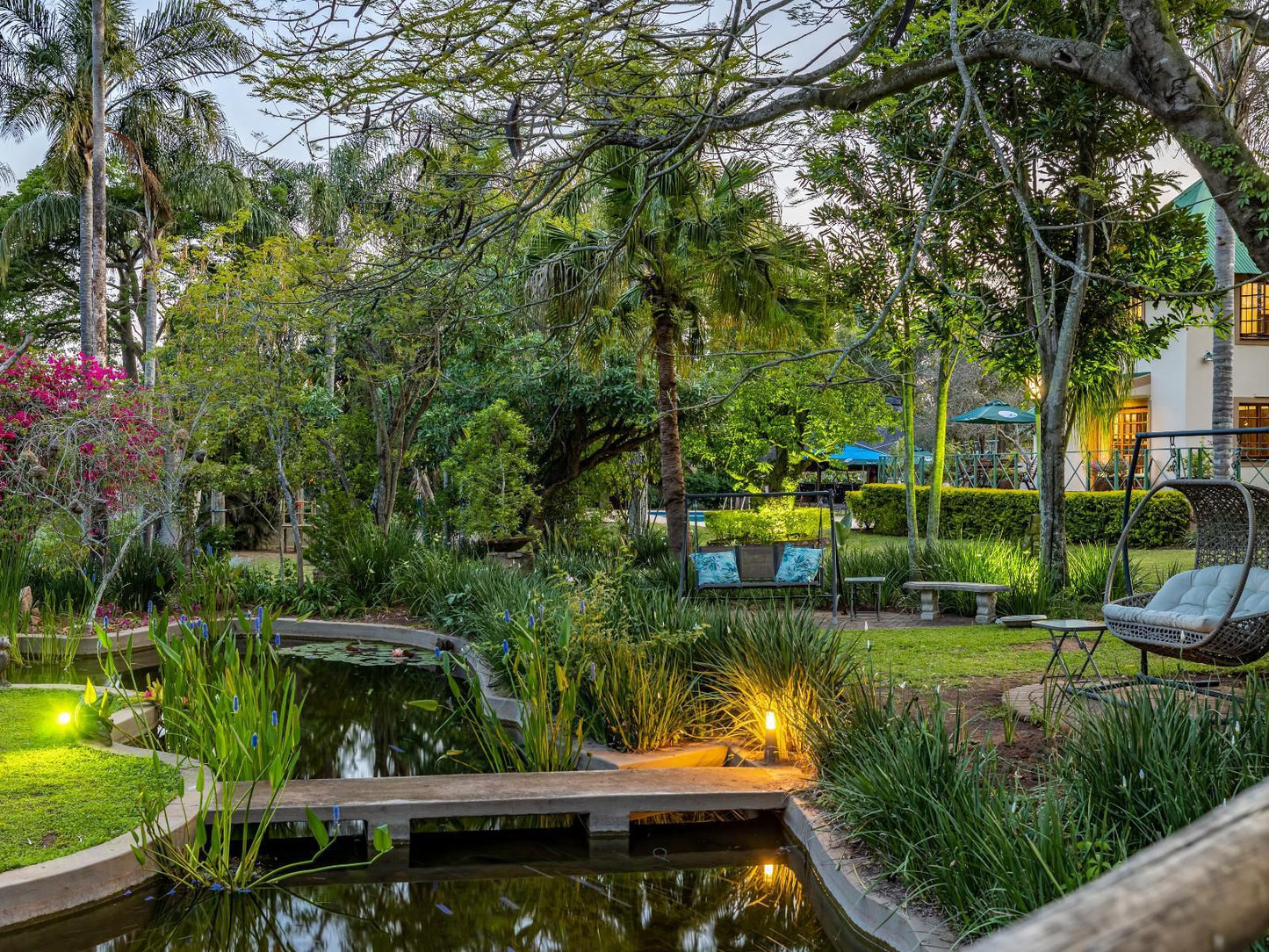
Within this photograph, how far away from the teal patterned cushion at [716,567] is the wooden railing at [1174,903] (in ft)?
28.8

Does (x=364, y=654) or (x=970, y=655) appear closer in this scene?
(x=970, y=655)

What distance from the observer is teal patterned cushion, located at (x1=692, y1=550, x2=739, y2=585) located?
9.62m

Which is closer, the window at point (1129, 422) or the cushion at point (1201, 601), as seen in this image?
the cushion at point (1201, 601)

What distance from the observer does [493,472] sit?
13.1 m

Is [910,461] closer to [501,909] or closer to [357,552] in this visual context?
[357,552]

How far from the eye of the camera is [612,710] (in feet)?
19.2

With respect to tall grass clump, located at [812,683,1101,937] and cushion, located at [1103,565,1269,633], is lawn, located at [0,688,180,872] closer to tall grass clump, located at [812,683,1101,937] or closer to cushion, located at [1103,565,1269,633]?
tall grass clump, located at [812,683,1101,937]

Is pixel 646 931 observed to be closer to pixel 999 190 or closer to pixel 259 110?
pixel 259 110

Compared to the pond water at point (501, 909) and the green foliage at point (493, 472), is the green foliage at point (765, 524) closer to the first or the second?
the green foliage at point (493, 472)

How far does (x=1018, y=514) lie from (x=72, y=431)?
49.2 ft

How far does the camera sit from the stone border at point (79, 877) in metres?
3.79

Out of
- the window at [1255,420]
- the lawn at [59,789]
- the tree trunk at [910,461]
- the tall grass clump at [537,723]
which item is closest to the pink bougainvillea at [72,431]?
the lawn at [59,789]

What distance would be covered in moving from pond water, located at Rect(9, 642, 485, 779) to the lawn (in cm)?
117

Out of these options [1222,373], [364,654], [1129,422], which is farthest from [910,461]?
[1129,422]
